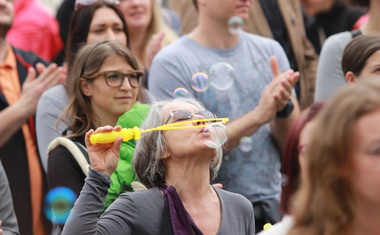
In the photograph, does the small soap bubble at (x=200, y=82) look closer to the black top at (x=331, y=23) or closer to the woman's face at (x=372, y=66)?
the woman's face at (x=372, y=66)

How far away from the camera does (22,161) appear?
5977 millimetres

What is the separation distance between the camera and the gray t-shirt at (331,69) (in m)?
5.55

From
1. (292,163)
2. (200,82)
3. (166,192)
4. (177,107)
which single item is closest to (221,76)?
(200,82)

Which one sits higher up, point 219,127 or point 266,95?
point 219,127

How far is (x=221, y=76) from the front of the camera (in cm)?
534

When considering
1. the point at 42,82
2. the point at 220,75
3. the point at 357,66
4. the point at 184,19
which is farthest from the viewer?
the point at 184,19

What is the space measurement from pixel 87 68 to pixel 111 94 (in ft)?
0.82

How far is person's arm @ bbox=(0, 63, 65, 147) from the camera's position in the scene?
5.81m

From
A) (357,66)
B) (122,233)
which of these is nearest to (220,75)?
(357,66)

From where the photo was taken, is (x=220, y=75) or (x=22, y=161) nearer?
(x=220, y=75)

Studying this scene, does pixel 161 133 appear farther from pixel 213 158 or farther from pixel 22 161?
pixel 22 161

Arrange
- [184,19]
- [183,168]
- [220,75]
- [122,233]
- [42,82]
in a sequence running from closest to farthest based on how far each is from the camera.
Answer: [122,233], [183,168], [220,75], [42,82], [184,19]

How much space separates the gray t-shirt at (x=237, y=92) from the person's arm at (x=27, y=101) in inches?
27.8

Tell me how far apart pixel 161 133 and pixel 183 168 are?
0.21m
